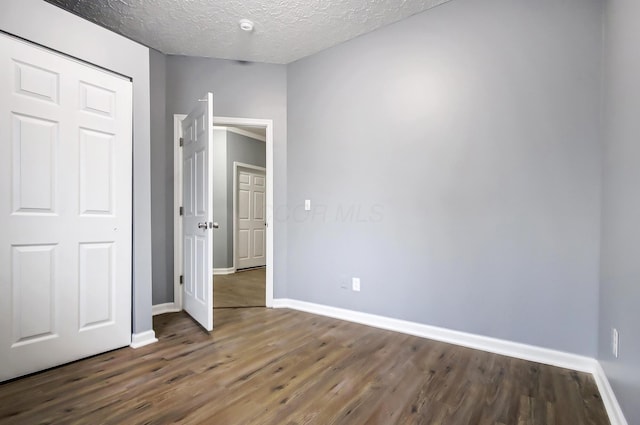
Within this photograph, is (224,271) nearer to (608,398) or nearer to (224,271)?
(224,271)

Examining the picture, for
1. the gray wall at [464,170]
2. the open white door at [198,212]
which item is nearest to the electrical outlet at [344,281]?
the gray wall at [464,170]

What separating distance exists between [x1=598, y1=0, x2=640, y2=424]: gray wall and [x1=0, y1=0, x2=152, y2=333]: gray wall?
113 inches

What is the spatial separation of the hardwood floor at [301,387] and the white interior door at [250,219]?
3554 mm

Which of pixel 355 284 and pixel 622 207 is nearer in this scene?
pixel 622 207

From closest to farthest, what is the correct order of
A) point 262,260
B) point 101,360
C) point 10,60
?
point 10,60
point 101,360
point 262,260

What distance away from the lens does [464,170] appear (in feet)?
8.00

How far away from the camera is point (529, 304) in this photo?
7.17 feet

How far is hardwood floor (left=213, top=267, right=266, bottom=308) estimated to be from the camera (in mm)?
3607

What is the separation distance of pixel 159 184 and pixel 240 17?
178 centimetres

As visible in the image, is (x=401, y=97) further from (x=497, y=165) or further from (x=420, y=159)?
(x=497, y=165)

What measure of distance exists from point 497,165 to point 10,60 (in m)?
3.15

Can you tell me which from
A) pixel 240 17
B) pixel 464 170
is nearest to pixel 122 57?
pixel 240 17

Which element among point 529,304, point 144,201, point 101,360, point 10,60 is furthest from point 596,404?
point 10,60

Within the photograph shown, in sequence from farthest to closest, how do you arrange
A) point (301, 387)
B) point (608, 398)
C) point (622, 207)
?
point (301, 387), point (608, 398), point (622, 207)
